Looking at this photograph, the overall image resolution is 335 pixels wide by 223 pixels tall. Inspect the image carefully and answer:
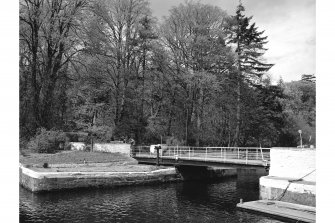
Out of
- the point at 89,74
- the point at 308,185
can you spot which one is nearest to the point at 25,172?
the point at 89,74

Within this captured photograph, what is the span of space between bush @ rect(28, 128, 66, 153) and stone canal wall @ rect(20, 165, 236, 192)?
4.00m

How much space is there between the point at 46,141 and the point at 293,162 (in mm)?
16998

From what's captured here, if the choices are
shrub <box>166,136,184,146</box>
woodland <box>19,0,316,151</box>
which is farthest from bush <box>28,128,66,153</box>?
shrub <box>166,136,184,146</box>

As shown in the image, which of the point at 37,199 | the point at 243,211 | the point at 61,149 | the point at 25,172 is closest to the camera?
the point at 243,211

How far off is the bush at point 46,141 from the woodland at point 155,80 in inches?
10.1

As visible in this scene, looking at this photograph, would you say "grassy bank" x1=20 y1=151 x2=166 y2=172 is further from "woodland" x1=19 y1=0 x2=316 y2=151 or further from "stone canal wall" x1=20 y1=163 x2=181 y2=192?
"woodland" x1=19 y1=0 x2=316 y2=151

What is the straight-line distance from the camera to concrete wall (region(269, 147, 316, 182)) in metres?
13.3

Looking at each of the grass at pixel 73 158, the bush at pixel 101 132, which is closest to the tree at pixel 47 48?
the bush at pixel 101 132

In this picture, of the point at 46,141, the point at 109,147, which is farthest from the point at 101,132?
the point at 46,141

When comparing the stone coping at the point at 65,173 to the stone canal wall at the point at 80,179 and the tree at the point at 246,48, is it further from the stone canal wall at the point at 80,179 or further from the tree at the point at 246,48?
the tree at the point at 246,48

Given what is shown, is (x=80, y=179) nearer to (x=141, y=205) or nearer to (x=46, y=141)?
(x=141, y=205)

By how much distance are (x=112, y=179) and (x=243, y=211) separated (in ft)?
29.7
